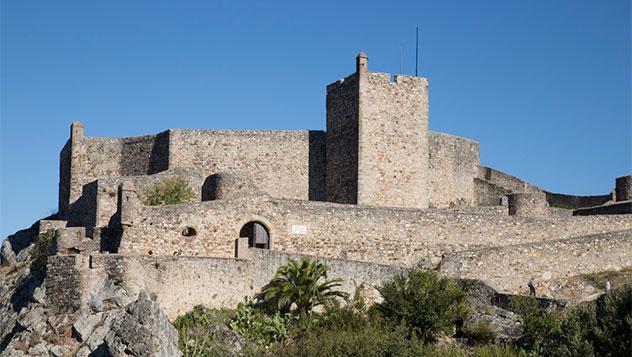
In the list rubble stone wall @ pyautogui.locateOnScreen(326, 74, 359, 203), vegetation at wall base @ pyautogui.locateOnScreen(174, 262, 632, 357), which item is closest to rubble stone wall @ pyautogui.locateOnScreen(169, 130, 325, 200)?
rubble stone wall @ pyautogui.locateOnScreen(326, 74, 359, 203)

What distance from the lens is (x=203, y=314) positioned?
1291 inches

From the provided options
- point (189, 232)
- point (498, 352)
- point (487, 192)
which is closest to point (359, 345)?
point (498, 352)

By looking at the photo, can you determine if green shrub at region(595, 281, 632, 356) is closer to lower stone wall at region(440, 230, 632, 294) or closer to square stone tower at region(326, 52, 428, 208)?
lower stone wall at region(440, 230, 632, 294)

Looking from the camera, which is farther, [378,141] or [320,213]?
[378,141]

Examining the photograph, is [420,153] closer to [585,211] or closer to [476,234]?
[476,234]

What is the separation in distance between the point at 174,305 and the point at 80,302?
2.77 meters

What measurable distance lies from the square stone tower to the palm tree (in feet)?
32.6

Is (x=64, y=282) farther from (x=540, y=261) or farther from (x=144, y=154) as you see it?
(x=540, y=261)

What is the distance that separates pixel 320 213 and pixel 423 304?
25.0 feet

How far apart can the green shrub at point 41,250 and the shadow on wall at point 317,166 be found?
454 inches

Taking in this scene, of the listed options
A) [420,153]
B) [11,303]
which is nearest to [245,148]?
[420,153]

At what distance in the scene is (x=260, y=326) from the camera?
107ft

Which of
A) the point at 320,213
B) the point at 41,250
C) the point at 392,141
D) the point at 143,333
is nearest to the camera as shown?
the point at 143,333

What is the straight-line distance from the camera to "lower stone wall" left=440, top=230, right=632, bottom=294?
3931 cm
